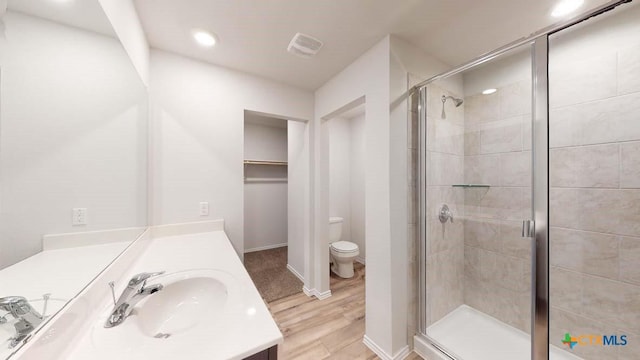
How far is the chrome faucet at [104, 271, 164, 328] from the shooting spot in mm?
680

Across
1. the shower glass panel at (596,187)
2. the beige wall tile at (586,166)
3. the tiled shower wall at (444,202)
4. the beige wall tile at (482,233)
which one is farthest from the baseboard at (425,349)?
the beige wall tile at (586,166)

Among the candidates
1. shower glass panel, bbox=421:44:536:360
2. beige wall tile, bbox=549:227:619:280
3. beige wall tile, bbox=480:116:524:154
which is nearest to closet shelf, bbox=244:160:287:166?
shower glass panel, bbox=421:44:536:360

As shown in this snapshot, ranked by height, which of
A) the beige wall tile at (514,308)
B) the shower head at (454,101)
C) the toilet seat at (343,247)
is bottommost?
the beige wall tile at (514,308)

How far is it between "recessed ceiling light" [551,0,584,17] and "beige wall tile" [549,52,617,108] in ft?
1.05

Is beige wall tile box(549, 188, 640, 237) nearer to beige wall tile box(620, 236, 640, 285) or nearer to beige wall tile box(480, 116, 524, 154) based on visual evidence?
beige wall tile box(620, 236, 640, 285)

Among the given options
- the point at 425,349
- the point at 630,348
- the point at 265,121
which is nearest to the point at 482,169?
the point at 630,348

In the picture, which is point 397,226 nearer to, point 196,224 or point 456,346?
point 456,346

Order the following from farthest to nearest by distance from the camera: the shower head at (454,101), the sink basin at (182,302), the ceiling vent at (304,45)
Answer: the shower head at (454,101)
the ceiling vent at (304,45)
the sink basin at (182,302)

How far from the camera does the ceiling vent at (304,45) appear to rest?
1.49m

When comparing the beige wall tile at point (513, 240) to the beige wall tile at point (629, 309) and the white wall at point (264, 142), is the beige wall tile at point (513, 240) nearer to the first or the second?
the beige wall tile at point (629, 309)

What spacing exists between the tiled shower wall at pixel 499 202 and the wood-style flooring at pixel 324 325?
935mm

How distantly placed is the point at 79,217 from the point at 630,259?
2826 millimetres

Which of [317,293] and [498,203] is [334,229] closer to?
[317,293]

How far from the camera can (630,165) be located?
1201 mm
